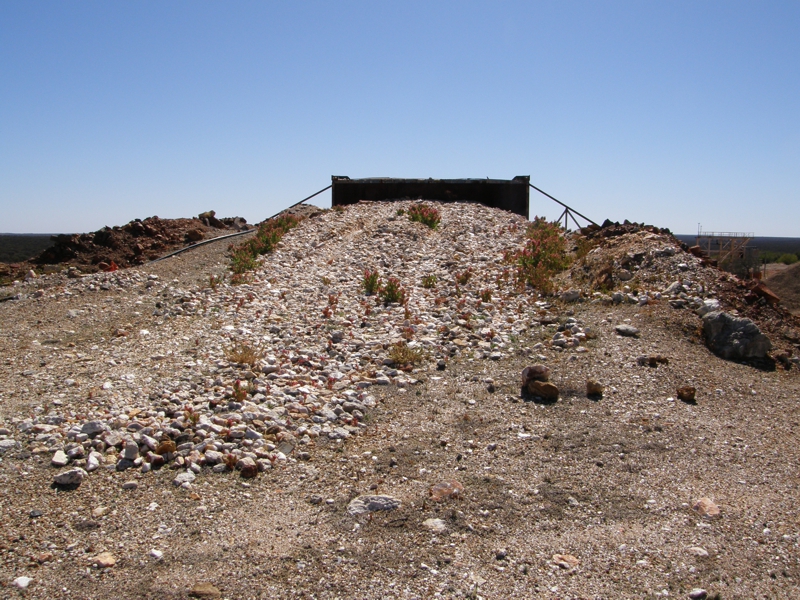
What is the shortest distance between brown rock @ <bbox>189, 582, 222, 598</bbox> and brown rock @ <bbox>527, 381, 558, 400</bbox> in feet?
13.4

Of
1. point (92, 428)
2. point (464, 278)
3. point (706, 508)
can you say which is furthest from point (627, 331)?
point (92, 428)

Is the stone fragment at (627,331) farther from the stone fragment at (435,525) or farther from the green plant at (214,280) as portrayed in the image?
the green plant at (214,280)

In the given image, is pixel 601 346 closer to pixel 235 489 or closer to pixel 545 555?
pixel 545 555

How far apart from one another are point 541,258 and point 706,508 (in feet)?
25.5

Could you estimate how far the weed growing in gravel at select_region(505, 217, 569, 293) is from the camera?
35.9ft

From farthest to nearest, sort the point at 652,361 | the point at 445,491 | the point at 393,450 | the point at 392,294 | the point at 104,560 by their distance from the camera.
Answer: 1. the point at 392,294
2. the point at 652,361
3. the point at 393,450
4. the point at 445,491
5. the point at 104,560

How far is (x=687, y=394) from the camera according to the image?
6.59 m

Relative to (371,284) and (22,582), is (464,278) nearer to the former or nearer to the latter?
(371,284)

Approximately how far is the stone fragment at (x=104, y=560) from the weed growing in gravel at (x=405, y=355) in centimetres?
430

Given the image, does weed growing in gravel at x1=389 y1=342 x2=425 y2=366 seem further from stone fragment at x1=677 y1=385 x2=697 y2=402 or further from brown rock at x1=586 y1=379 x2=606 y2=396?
stone fragment at x1=677 y1=385 x2=697 y2=402

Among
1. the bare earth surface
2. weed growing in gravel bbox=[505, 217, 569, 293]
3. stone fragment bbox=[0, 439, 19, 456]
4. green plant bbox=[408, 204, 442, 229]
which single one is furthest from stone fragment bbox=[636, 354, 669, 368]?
green plant bbox=[408, 204, 442, 229]

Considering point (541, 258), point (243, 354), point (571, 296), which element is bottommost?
point (243, 354)

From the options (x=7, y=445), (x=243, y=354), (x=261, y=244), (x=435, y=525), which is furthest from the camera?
(x=261, y=244)

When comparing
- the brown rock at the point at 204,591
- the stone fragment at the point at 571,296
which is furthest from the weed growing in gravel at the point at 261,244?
the brown rock at the point at 204,591
